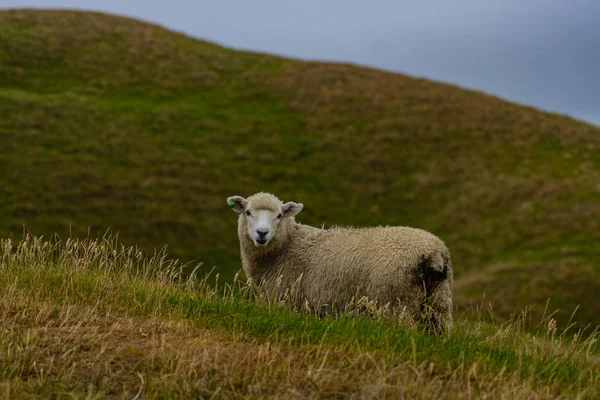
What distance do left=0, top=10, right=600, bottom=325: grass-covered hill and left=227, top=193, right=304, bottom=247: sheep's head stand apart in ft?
48.5

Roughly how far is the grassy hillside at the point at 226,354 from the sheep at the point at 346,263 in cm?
146

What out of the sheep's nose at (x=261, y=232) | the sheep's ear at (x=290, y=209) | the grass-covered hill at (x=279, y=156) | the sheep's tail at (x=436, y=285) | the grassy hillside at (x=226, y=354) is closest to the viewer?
the grassy hillside at (x=226, y=354)

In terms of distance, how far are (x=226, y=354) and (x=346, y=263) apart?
14.1ft

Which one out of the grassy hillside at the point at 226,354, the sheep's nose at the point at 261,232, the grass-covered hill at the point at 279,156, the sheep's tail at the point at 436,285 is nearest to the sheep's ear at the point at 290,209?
the sheep's nose at the point at 261,232

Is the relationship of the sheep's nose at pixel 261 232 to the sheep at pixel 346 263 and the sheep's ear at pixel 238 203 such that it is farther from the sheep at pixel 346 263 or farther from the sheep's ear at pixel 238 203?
the sheep's ear at pixel 238 203

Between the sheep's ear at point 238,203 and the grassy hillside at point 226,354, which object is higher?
the sheep's ear at point 238,203

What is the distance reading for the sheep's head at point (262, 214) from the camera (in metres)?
10.3

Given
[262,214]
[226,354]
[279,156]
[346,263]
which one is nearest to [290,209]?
[262,214]

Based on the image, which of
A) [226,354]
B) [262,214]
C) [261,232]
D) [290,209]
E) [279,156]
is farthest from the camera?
[279,156]

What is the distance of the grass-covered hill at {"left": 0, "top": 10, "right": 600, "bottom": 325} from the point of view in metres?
32.2

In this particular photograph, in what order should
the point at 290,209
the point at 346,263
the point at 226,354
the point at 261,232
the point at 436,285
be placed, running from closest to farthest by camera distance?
the point at 226,354, the point at 436,285, the point at 346,263, the point at 261,232, the point at 290,209

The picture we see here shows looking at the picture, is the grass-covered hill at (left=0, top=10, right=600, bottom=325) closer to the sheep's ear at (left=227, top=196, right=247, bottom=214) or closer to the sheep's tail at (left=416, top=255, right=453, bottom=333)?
the sheep's ear at (left=227, top=196, right=247, bottom=214)

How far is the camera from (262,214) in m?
10.6

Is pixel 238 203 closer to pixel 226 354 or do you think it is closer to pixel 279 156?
pixel 226 354
